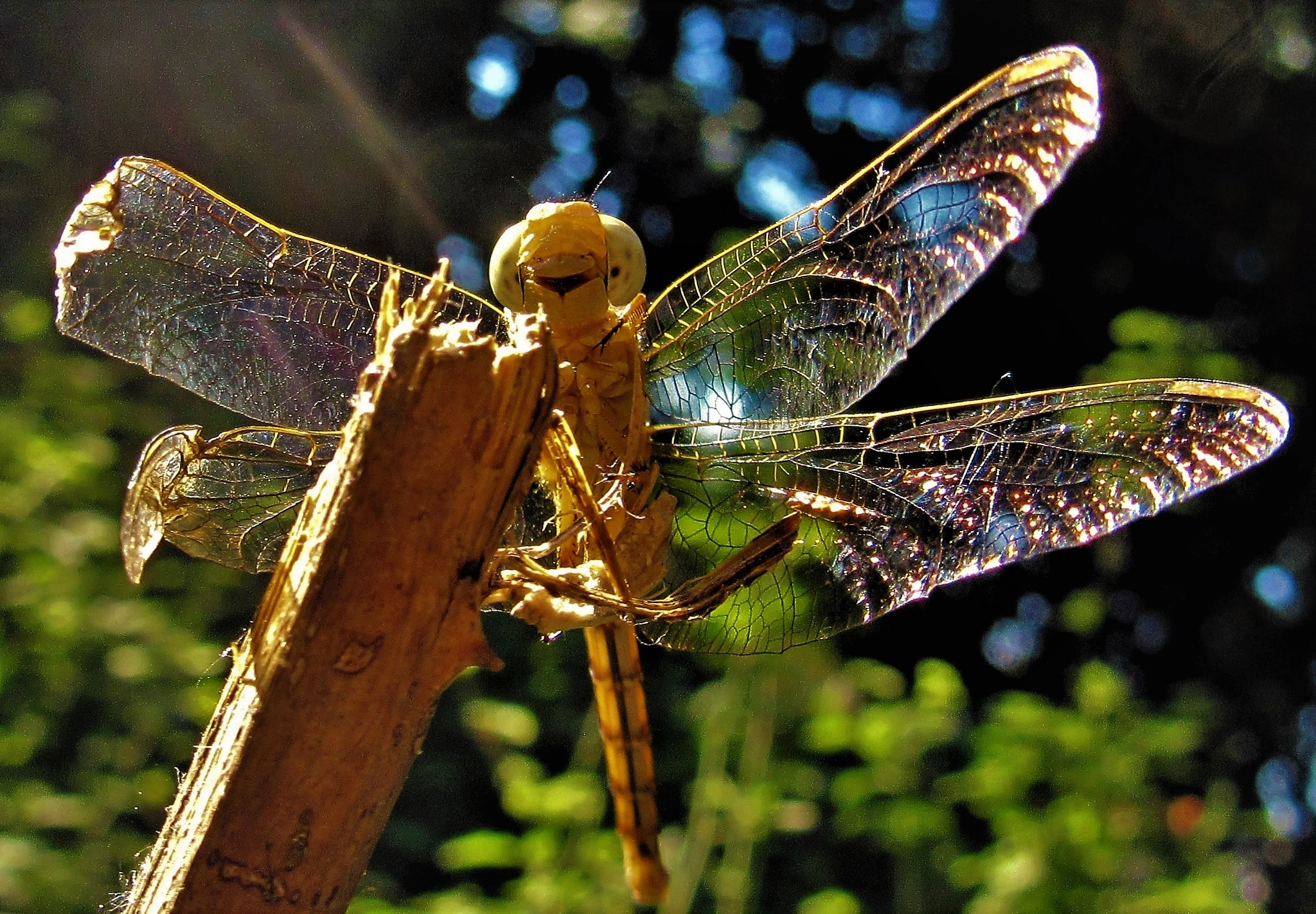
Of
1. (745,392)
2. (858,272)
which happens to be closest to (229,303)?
(745,392)

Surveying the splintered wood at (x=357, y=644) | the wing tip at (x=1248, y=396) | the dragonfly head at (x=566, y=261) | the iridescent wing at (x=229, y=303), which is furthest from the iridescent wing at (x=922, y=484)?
the splintered wood at (x=357, y=644)

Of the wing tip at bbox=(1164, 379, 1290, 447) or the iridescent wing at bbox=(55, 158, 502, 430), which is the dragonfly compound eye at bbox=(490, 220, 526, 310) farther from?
the wing tip at bbox=(1164, 379, 1290, 447)

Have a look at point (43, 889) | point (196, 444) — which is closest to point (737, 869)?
point (43, 889)

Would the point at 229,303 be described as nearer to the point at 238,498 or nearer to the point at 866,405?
the point at 238,498

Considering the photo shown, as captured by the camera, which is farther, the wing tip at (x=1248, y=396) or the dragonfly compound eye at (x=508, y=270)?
the dragonfly compound eye at (x=508, y=270)

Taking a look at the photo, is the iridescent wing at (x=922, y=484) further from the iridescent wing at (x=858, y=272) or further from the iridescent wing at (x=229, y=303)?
the iridescent wing at (x=229, y=303)
